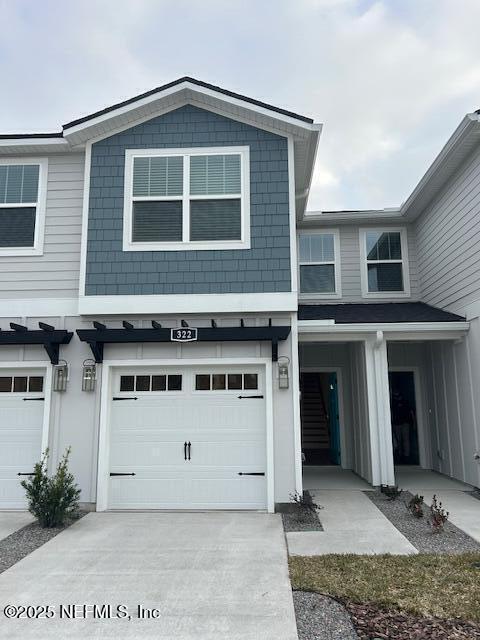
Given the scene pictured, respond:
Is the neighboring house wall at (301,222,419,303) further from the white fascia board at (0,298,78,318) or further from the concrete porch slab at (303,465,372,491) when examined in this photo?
the white fascia board at (0,298,78,318)

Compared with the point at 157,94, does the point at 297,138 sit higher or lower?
lower

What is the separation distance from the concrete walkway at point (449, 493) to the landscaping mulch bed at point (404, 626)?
2.33 metres

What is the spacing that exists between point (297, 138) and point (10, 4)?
7236 millimetres

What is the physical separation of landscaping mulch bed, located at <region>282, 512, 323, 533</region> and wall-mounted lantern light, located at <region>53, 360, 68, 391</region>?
3.81 meters

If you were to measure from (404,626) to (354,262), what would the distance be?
8676 mm

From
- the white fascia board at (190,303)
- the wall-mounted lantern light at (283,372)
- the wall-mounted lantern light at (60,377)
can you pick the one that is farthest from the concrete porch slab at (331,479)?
the wall-mounted lantern light at (60,377)

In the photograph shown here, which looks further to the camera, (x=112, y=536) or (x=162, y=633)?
(x=112, y=536)

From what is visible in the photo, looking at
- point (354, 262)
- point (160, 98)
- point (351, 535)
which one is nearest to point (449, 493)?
point (351, 535)

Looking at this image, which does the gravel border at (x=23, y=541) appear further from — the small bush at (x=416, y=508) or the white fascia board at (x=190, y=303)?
the small bush at (x=416, y=508)

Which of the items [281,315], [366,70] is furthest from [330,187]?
[281,315]

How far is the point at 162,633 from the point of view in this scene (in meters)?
→ 3.33

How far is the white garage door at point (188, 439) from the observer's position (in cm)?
693

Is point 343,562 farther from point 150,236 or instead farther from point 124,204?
point 124,204

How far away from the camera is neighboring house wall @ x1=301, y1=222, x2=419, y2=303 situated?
35.8ft
